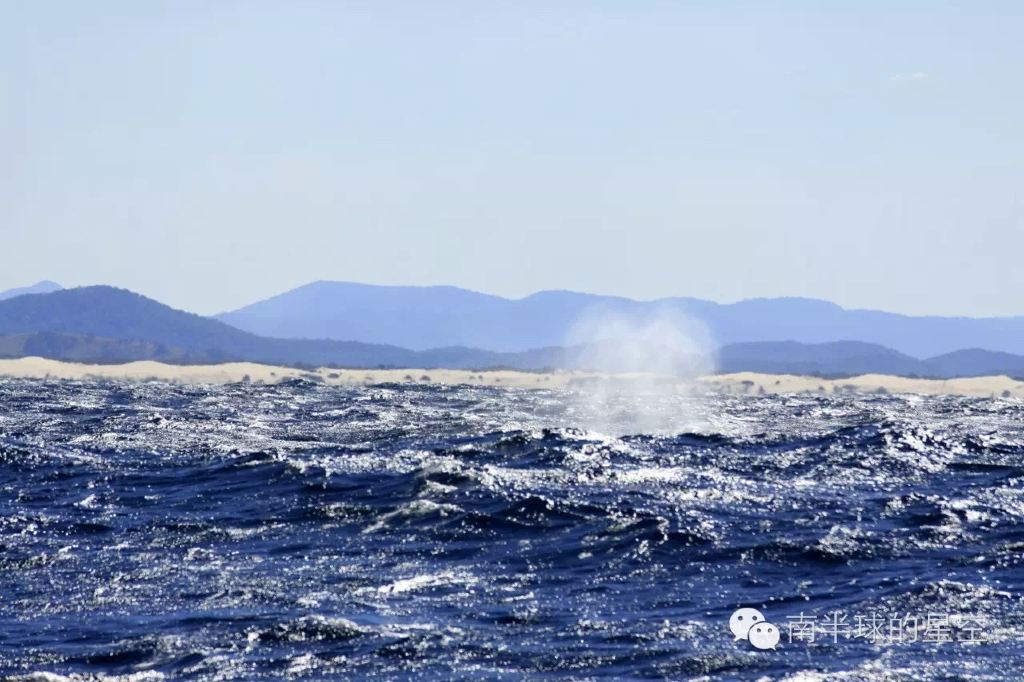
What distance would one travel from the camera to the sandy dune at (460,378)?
124188mm

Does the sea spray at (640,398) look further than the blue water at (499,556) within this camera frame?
Yes

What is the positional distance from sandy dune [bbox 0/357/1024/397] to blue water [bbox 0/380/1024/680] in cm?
7941

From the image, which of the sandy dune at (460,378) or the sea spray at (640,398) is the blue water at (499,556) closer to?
the sea spray at (640,398)

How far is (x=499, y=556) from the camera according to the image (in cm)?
2466

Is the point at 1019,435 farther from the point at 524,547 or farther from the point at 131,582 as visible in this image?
the point at 131,582

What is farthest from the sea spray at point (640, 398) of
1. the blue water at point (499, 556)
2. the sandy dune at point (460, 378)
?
the blue water at point (499, 556)

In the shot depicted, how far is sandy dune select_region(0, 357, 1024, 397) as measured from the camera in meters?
124

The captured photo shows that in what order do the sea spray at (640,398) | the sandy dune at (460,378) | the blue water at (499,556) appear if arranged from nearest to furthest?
1. the blue water at (499,556)
2. the sea spray at (640,398)
3. the sandy dune at (460,378)

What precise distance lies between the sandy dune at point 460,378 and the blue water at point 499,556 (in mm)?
79411

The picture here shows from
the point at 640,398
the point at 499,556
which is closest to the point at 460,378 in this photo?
the point at 640,398

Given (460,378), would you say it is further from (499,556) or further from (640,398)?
(499,556)

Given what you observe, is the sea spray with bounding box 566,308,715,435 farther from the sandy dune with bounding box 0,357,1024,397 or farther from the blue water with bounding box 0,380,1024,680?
the blue water with bounding box 0,380,1024,680

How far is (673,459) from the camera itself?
4119cm

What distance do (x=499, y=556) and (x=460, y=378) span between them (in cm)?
11545
